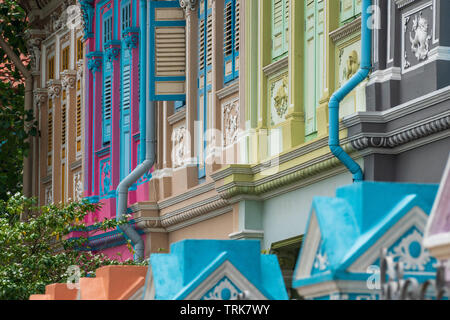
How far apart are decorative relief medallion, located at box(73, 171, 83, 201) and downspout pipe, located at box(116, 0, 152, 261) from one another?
12.6 feet

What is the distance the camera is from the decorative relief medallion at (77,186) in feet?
78.1

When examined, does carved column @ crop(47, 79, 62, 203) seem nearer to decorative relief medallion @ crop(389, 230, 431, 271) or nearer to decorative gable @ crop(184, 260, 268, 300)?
decorative gable @ crop(184, 260, 268, 300)

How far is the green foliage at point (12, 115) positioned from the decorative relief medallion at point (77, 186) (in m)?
2.17

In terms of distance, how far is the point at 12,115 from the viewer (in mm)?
26188

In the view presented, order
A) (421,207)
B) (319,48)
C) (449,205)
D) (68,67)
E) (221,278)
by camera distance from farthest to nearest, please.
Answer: (68,67) < (319,48) < (221,278) < (421,207) < (449,205)

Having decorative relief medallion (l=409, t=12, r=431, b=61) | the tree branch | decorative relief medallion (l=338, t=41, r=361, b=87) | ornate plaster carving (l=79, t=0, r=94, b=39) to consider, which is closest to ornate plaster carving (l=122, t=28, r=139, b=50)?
ornate plaster carving (l=79, t=0, r=94, b=39)

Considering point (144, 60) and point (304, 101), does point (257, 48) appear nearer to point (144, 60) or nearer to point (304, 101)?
point (304, 101)

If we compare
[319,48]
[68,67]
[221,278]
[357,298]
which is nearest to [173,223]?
[319,48]

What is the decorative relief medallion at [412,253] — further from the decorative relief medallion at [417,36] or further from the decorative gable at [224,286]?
the decorative relief medallion at [417,36]

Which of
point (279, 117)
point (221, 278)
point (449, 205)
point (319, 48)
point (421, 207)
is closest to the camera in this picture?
point (449, 205)

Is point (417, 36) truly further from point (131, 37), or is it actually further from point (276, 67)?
point (131, 37)

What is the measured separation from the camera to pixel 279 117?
15875 millimetres

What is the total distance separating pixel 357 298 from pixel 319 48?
31.2 ft
